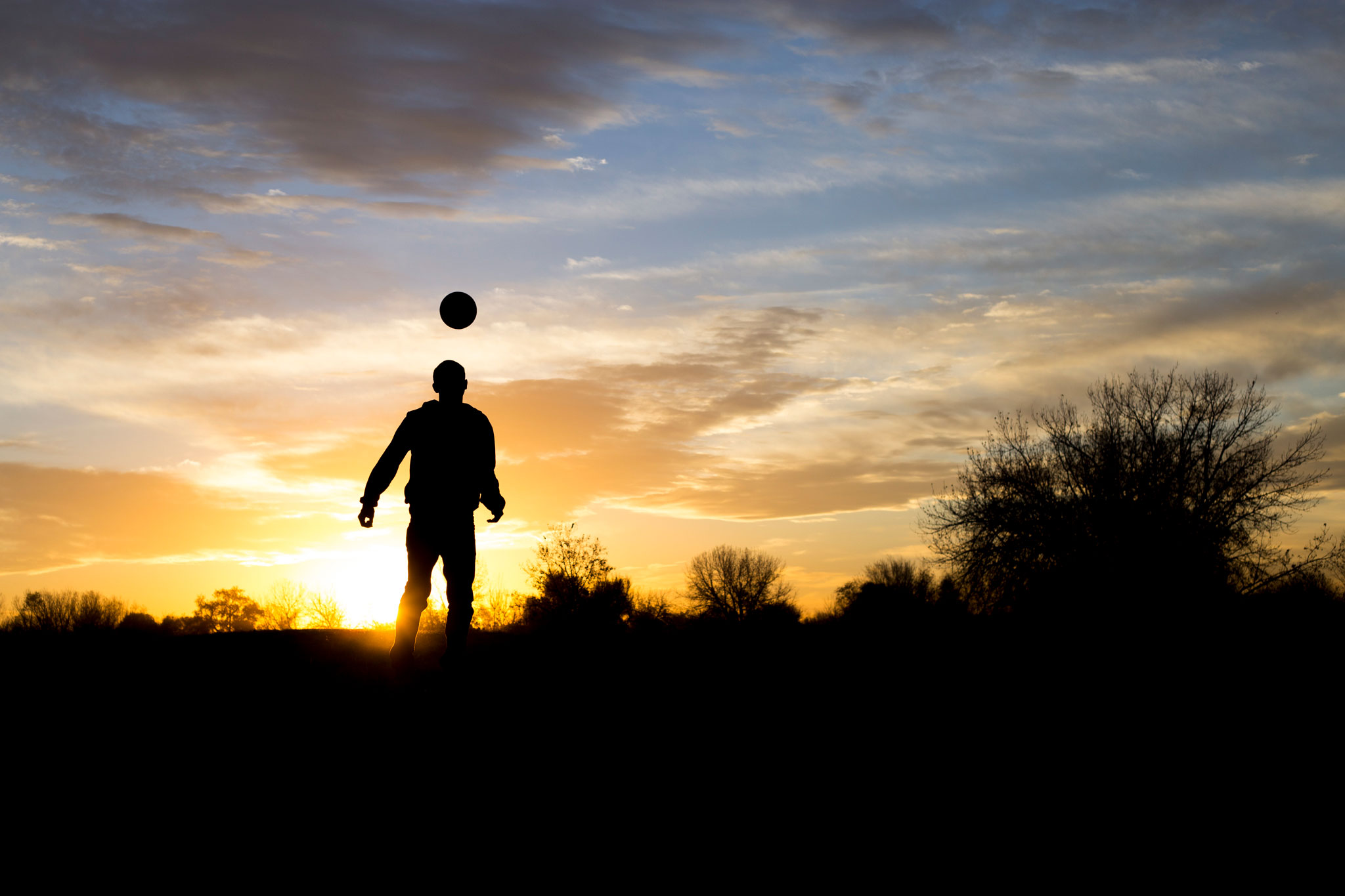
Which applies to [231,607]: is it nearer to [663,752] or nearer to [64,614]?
[64,614]

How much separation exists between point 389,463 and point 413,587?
107cm

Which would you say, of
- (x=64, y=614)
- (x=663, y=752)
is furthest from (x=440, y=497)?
(x=64, y=614)

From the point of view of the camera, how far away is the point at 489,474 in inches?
303

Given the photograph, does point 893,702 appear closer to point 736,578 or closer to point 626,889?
point 626,889

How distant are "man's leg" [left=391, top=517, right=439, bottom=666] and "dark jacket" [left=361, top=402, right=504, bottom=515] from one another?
0.75 feet

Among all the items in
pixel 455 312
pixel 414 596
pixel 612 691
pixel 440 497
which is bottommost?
pixel 612 691

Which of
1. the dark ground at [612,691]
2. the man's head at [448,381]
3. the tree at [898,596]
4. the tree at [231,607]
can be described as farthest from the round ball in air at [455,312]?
the tree at [231,607]

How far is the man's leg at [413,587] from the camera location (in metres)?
7.28

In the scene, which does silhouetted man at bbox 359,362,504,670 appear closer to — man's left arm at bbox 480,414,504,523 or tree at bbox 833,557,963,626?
man's left arm at bbox 480,414,504,523

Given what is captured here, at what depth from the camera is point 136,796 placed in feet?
13.7

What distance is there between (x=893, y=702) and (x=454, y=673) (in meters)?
3.59

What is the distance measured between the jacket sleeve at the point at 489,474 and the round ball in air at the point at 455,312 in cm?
107

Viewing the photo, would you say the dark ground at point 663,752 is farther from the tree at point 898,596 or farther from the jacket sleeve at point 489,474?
the tree at point 898,596

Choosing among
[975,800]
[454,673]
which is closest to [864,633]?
[454,673]
